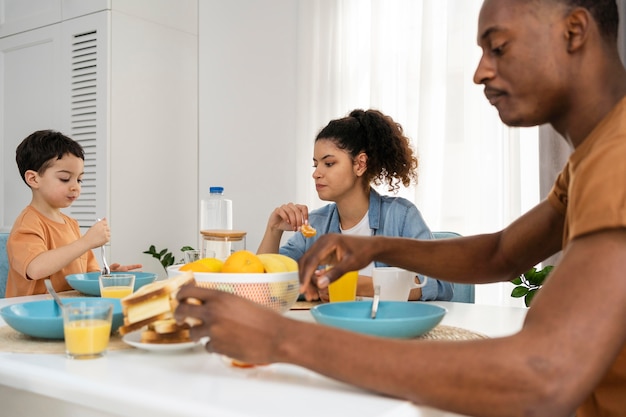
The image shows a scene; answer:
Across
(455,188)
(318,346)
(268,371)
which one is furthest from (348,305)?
(455,188)

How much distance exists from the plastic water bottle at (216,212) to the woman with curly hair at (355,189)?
1.11 m

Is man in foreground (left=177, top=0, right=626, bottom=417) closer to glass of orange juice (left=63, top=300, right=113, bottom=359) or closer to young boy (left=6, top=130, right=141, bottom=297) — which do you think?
glass of orange juice (left=63, top=300, right=113, bottom=359)

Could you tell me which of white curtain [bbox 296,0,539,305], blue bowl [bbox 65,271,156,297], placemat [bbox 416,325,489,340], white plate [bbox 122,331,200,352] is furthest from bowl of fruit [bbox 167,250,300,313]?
white curtain [bbox 296,0,539,305]

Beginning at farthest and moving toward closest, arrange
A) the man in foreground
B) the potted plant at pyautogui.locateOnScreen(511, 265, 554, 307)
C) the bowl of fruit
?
the potted plant at pyautogui.locateOnScreen(511, 265, 554, 307) < the bowl of fruit < the man in foreground

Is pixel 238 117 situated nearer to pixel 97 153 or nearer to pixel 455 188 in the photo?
pixel 97 153

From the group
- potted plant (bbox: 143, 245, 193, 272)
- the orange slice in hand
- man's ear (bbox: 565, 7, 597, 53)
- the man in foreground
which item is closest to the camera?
the man in foreground

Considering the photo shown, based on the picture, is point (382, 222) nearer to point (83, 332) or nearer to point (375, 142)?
point (375, 142)

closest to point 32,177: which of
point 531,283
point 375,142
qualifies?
point 375,142

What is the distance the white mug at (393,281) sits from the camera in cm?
124

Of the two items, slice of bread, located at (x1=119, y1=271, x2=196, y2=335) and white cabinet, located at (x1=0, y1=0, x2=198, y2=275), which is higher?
white cabinet, located at (x1=0, y1=0, x2=198, y2=275)

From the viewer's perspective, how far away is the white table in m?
0.63

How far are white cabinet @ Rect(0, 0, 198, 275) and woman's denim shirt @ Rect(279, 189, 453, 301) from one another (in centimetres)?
143

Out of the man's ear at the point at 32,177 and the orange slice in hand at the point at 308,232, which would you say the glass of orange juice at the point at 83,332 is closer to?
the orange slice in hand at the point at 308,232

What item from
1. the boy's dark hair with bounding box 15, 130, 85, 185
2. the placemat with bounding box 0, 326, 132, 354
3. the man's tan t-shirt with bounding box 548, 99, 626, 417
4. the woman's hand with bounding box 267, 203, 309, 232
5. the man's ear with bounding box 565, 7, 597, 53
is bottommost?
the placemat with bounding box 0, 326, 132, 354
